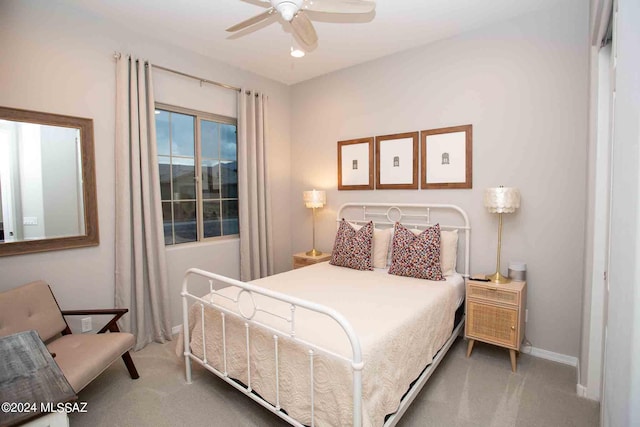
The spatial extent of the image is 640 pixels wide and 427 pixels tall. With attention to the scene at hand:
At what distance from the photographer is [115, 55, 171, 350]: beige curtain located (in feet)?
9.23

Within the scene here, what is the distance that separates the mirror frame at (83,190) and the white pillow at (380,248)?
2.51 metres

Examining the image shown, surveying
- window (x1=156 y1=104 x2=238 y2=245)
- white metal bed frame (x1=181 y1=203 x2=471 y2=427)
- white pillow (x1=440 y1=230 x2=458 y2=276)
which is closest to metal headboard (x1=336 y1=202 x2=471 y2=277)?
white metal bed frame (x1=181 y1=203 x2=471 y2=427)

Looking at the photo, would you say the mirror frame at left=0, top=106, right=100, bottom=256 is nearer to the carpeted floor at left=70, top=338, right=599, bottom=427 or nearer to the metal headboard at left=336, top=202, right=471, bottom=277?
the carpeted floor at left=70, top=338, right=599, bottom=427

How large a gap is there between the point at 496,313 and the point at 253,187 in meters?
2.75

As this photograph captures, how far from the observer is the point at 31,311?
220cm

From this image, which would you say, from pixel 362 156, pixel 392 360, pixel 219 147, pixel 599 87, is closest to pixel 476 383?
pixel 392 360

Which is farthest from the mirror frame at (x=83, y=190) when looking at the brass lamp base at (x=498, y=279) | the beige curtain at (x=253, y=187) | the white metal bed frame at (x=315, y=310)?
the brass lamp base at (x=498, y=279)

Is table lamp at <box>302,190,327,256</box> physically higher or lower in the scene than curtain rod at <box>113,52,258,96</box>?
lower

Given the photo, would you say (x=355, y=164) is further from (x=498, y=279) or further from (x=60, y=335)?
(x=60, y=335)

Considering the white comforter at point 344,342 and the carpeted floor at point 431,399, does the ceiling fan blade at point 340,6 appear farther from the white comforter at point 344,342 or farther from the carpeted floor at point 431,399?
the carpeted floor at point 431,399

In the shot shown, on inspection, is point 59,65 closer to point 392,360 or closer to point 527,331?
point 392,360

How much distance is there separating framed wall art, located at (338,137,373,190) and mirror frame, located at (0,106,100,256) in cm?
247

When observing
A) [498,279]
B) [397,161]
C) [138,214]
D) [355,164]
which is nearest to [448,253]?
[498,279]

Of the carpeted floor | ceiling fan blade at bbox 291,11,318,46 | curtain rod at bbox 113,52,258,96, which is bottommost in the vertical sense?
the carpeted floor
